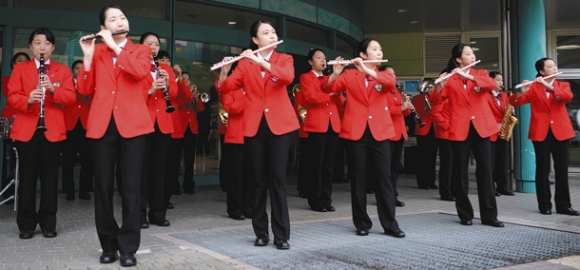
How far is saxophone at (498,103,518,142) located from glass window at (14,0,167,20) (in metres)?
6.56

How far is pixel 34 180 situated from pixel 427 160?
7658 mm

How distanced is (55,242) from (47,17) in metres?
5.61

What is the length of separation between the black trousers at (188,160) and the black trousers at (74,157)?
5.39 ft

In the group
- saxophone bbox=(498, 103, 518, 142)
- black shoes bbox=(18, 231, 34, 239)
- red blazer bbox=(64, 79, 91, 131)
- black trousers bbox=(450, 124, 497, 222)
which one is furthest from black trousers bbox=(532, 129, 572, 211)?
red blazer bbox=(64, 79, 91, 131)

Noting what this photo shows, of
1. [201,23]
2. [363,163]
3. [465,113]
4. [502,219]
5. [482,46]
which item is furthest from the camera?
[482,46]

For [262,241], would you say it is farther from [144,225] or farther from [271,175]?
[144,225]

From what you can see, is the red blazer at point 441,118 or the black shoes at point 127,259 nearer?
the black shoes at point 127,259

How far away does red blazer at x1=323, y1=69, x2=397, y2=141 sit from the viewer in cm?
553

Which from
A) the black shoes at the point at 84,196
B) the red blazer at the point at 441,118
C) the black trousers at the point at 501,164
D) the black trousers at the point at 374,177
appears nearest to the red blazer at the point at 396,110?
the red blazer at the point at 441,118

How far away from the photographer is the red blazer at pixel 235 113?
623 cm

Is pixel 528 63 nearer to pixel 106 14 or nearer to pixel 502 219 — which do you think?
pixel 502 219

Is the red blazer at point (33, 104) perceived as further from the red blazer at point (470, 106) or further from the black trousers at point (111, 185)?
the red blazer at point (470, 106)

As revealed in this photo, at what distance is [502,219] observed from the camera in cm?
677

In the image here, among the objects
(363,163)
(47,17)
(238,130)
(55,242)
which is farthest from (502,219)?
(47,17)
